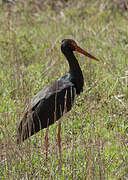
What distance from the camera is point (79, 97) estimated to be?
5.01 metres

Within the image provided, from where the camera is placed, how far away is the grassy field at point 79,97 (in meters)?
3.52

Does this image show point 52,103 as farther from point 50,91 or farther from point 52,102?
point 50,91

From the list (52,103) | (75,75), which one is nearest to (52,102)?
(52,103)

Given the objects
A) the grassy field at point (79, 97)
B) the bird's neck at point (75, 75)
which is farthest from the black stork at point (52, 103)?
the grassy field at point (79, 97)

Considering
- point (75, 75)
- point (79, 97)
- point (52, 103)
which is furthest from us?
point (79, 97)

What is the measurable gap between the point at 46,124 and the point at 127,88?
1310mm

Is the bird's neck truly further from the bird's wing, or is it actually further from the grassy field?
the grassy field

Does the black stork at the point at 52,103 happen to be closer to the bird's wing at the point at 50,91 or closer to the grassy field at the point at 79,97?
the bird's wing at the point at 50,91

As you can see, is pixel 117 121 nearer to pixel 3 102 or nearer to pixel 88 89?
pixel 88 89

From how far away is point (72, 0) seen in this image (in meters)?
8.84

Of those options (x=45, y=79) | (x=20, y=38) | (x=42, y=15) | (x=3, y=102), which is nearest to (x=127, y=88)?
(x=45, y=79)

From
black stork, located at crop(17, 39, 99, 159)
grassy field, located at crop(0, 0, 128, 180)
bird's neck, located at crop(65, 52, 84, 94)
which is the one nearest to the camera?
grassy field, located at crop(0, 0, 128, 180)

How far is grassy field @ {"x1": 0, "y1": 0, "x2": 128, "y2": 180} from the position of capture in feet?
11.6

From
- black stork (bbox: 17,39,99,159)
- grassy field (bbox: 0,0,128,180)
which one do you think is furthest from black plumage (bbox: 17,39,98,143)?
grassy field (bbox: 0,0,128,180)
